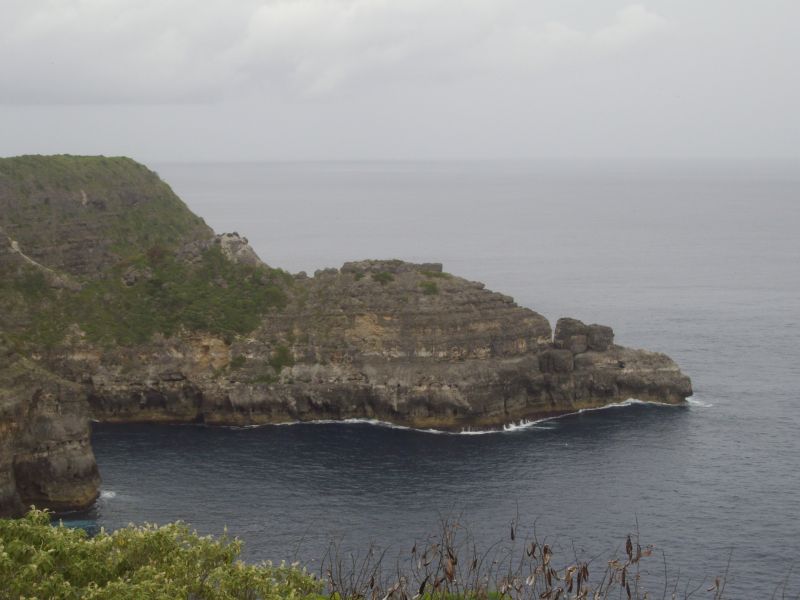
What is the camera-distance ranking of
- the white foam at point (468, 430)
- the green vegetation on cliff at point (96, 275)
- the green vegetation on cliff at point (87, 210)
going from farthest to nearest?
the green vegetation on cliff at point (87, 210), the green vegetation on cliff at point (96, 275), the white foam at point (468, 430)

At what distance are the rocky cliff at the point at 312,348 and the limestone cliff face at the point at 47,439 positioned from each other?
2491 centimetres

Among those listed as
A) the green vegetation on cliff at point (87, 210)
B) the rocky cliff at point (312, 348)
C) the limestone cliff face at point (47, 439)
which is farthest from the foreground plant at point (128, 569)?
the green vegetation on cliff at point (87, 210)

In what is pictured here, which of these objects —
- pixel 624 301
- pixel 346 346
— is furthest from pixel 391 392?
pixel 624 301

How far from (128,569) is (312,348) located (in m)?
78.1

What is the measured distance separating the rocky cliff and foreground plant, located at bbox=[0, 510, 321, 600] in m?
72.4

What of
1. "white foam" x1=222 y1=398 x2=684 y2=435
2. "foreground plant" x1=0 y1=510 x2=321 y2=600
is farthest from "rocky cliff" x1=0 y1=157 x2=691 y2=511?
"foreground plant" x1=0 y1=510 x2=321 y2=600

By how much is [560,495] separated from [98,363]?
55.3 metres

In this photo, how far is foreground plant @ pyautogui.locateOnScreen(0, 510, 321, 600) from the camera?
43344 mm

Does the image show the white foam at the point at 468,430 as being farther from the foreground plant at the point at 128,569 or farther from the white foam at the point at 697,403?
the foreground plant at the point at 128,569

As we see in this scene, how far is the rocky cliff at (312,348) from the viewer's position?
405 feet

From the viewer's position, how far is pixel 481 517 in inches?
3602

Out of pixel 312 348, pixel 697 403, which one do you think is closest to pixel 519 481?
pixel 312 348

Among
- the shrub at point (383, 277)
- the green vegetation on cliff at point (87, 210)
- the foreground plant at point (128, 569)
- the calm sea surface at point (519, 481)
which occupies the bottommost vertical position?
the calm sea surface at point (519, 481)

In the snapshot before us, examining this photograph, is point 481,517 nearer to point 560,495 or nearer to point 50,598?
point 560,495
